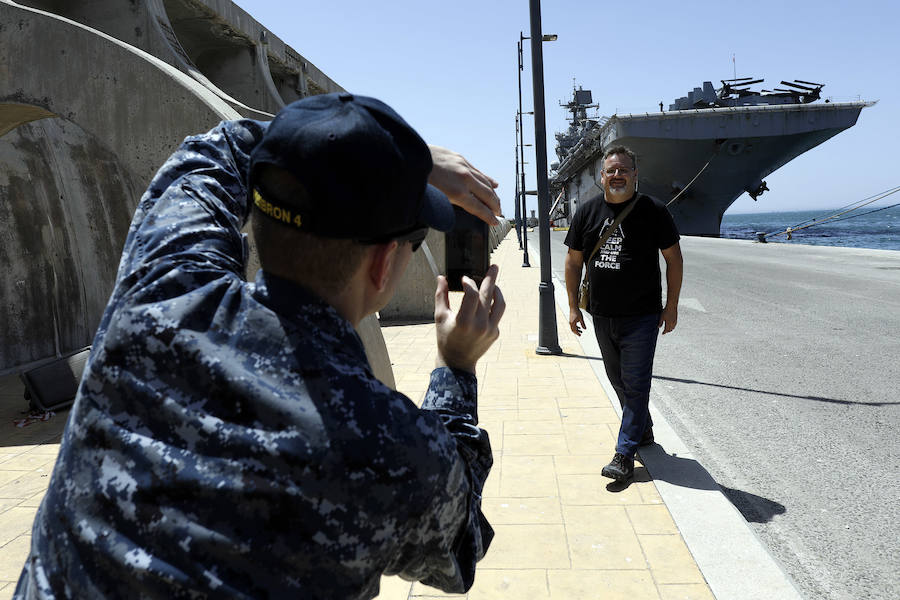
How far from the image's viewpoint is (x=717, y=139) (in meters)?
39.9

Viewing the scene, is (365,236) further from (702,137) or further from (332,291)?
(702,137)

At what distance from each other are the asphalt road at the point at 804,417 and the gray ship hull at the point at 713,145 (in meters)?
29.0

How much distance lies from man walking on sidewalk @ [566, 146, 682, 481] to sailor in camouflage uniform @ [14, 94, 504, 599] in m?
3.49

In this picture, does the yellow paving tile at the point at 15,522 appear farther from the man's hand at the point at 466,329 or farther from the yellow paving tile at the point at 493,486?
the man's hand at the point at 466,329

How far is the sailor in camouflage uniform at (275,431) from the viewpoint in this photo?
0.97m

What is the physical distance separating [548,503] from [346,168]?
3.54 metres

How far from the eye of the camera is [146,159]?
222 inches

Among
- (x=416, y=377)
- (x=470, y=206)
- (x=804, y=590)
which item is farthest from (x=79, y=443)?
(x=416, y=377)

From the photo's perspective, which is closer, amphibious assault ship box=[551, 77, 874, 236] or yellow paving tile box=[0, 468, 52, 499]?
yellow paving tile box=[0, 468, 52, 499]

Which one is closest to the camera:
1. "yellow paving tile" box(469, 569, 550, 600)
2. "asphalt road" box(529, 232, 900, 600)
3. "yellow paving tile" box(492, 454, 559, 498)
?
"yellow paving tile" box(469, 569, 550, 600)

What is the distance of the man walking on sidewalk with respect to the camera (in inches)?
176

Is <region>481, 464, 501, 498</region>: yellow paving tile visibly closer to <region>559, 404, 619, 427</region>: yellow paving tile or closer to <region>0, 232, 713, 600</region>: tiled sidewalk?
<region>0, 232, 713, 600</region>: tiled sidewalk

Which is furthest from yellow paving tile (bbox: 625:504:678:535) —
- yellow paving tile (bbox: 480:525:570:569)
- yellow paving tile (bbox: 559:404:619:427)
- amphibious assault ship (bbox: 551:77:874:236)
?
amphibious assault ship (bbox: 551:77:874:236)

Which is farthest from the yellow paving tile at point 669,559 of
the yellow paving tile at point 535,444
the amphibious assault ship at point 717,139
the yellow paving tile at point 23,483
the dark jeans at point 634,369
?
the amphibious assault ship at point 717,139
